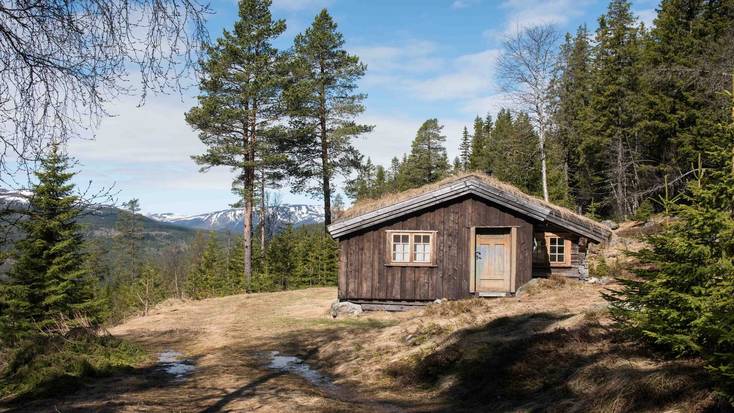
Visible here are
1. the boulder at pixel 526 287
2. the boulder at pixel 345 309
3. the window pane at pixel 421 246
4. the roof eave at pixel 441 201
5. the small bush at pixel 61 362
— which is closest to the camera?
the small bush at pixel 61 362

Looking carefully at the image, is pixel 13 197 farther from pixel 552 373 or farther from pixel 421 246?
pixel 421 246

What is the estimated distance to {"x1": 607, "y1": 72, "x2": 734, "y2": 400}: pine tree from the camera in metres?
5.70

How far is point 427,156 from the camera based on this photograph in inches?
2362

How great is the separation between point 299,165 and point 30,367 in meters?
27.5

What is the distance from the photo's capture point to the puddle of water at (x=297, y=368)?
1023 cm

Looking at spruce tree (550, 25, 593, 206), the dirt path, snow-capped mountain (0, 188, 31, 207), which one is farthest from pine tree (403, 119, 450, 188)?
snow-capped mountain (0, 188, 31, 207)

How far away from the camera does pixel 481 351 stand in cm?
968

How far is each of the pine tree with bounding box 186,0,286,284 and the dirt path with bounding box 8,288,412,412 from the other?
10.2 metres

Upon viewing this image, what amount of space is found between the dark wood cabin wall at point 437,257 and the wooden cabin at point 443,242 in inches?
1.4

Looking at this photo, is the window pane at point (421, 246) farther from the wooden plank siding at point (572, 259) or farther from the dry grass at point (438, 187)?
the wooden plank siding at point (572, 259)

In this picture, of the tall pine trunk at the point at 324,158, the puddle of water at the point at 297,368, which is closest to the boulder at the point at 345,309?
the puddle of water at the point at 297,368

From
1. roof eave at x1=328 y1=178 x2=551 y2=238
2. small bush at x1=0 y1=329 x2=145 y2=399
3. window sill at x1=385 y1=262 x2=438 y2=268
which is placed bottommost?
small bush at x1=0 y1=329 x2=145 y2=399

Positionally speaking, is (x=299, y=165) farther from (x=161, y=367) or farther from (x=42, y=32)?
(x=42, y=32)

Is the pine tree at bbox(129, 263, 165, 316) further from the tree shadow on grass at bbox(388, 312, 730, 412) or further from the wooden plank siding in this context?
the wooden plank siding
